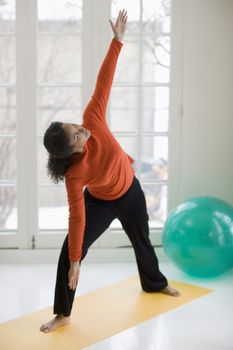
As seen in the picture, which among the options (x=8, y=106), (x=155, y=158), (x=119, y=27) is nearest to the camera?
(x=119, y=27)

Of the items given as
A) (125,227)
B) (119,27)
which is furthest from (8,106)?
(119,27)

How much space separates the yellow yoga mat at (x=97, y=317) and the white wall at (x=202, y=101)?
0.99 m

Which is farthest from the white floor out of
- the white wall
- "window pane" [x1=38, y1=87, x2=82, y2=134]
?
"window pane" [x1=38, y1=87, x2=82, y2=134]

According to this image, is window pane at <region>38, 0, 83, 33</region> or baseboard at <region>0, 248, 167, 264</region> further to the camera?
baseboard at <region>0, 248, 167, 264</region>

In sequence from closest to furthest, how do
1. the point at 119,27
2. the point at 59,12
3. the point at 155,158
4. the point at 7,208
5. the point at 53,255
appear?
the point at 119,27
the point at 59,12
the point at 53,255
the point at 155,158
the point at 7,208

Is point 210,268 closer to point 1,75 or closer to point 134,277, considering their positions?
point 134,277

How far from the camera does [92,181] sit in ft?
10.8

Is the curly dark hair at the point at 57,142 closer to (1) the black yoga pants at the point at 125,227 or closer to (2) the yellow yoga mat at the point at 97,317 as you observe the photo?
(1) the black yoga pants at the point at 125,227

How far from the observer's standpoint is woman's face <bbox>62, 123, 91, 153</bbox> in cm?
299

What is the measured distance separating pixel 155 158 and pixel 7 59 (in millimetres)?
1560

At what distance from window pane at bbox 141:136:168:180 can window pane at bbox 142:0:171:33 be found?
0.88 m

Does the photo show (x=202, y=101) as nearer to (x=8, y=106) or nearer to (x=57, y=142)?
(x=8, y=106)

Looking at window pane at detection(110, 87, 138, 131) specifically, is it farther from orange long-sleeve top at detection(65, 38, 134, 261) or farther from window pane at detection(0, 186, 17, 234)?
window pane at detection(0, 186, 17, 234)

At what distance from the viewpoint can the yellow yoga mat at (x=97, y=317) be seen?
128 inches
